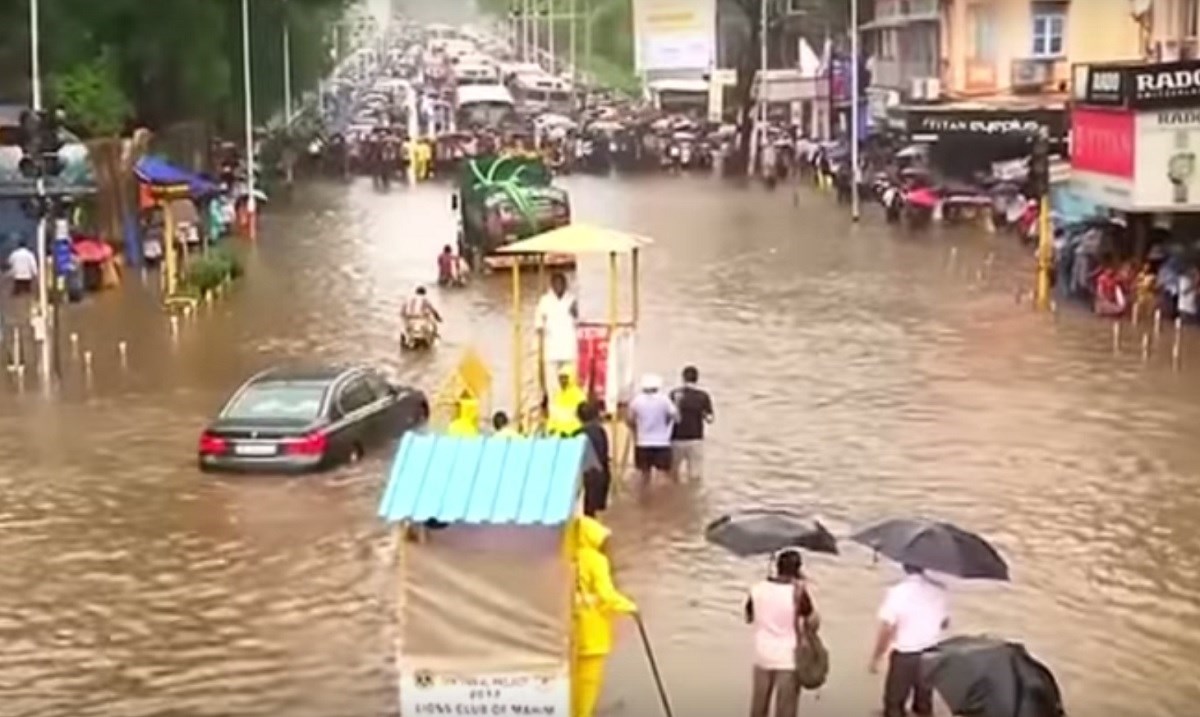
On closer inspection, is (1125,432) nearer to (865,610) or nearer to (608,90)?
(865,610)

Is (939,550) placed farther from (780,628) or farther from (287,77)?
(287,77)

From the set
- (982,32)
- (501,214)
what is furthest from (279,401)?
(982,32)

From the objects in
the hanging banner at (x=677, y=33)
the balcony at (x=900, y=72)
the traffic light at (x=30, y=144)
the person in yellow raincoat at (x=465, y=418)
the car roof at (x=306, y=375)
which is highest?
the hanging banner at (x=677, y=33)

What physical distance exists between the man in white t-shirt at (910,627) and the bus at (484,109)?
303 feet

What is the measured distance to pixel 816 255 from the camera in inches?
2045

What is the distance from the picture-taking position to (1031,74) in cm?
7138

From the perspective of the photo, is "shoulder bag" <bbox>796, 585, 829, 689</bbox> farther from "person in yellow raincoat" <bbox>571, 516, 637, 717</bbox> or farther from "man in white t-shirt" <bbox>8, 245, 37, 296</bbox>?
"man in white t-shirt" <bbox>8, 245, 37, 296</bbox>

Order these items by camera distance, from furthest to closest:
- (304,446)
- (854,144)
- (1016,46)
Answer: (1016,46)
(854,144)
(304,446)

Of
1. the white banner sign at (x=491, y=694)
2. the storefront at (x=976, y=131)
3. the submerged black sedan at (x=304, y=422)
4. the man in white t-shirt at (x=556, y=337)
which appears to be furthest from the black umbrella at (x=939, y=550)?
the storefront at (x=976, y=131)

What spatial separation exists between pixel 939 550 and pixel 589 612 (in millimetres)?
2210

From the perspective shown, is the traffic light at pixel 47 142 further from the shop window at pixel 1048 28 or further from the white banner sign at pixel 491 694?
the shop window at pixel 1048 28

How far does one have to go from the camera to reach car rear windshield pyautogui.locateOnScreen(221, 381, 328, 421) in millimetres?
26266

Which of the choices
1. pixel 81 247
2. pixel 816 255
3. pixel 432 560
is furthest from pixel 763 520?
pixel 816 255

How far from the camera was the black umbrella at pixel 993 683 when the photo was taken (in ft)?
42.5
